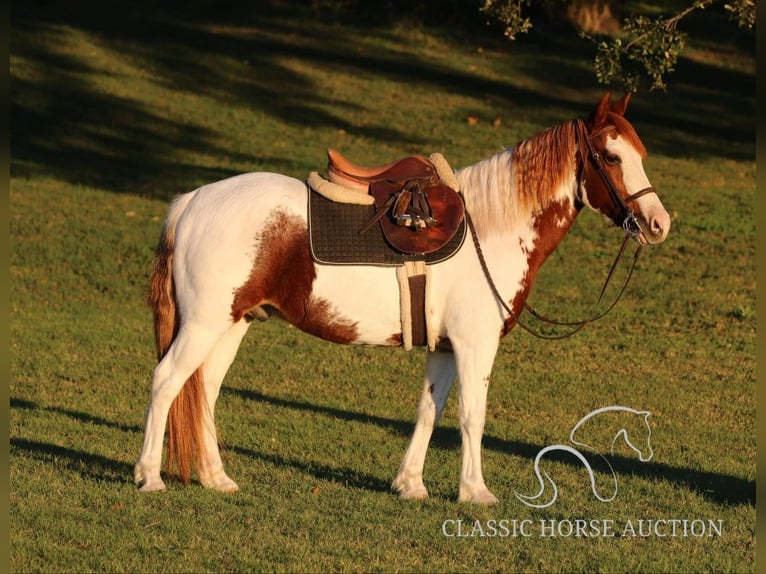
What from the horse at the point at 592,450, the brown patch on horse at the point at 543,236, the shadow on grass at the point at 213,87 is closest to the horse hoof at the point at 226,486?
the horse at the point at 592,450

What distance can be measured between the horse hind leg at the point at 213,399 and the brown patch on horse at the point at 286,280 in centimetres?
34

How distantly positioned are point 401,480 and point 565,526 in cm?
110

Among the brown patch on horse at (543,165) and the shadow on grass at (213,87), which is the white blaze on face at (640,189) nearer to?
the brown patch on horse at (543,165)

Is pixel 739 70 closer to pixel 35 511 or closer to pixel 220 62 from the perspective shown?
pixel 220 62

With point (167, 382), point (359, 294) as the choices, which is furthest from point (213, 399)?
point (359, 294)

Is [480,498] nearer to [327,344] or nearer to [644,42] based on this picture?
[327,344]

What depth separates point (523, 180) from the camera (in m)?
7.33

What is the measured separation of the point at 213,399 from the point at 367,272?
4.21 feet

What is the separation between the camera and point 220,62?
26.4m

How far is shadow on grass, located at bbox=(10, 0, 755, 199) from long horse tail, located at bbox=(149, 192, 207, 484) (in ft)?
A: 40.1

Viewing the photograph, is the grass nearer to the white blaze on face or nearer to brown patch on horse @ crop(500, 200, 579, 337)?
brown patch on horse @ crop(500, 200, 579, 337)

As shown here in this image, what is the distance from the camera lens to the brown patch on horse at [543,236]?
738cm

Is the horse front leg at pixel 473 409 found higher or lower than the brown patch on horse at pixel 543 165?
lower

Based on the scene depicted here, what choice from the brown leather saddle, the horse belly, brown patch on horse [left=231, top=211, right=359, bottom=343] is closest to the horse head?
the brown leather saddle
